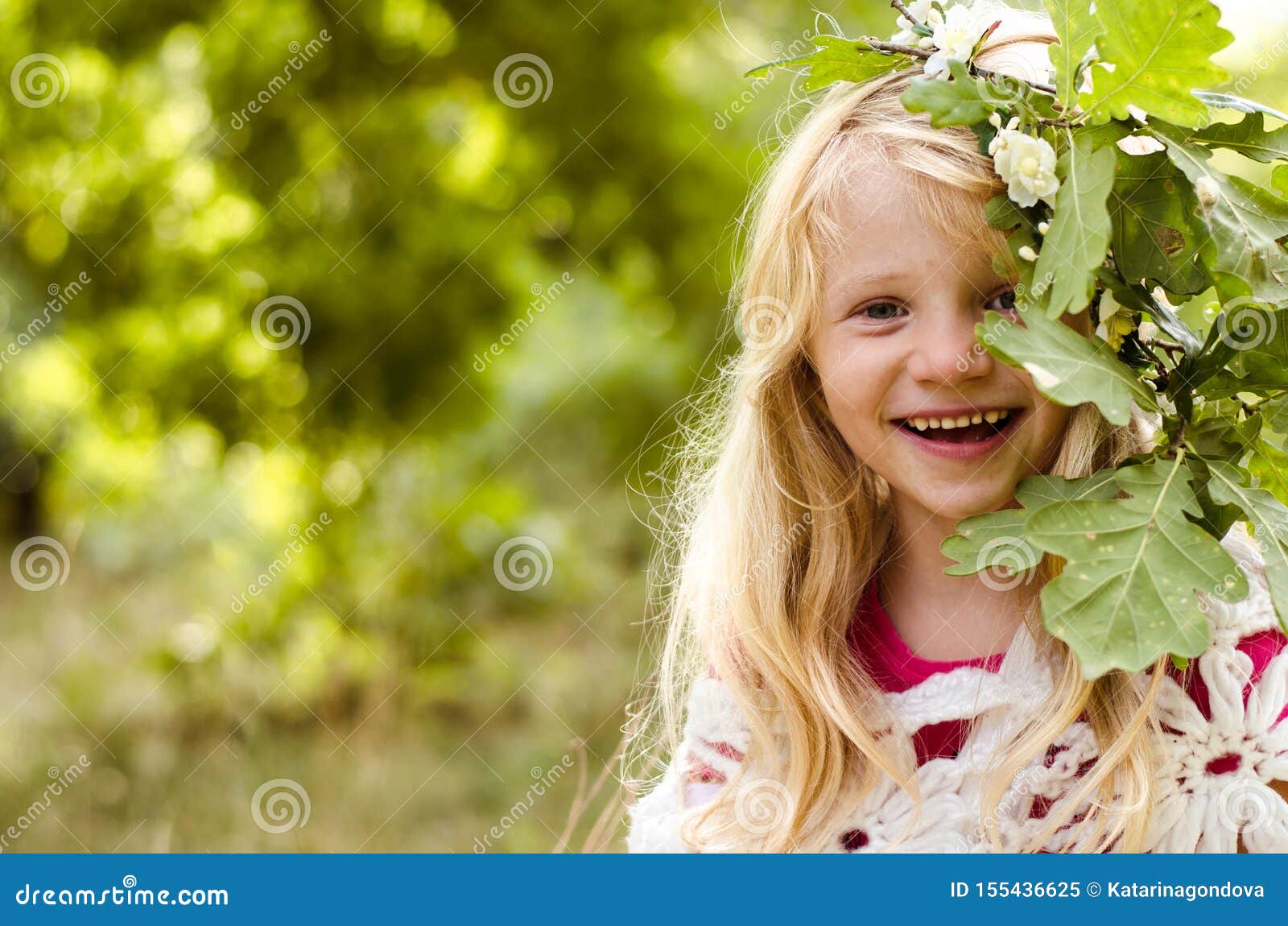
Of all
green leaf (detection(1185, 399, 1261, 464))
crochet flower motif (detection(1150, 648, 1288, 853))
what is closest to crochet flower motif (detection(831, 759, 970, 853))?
crochet flower motif (detection(1150, 648, 1288, 853))

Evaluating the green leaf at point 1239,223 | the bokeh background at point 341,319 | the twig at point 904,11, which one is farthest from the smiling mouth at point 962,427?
the bokeh background at point 341,319

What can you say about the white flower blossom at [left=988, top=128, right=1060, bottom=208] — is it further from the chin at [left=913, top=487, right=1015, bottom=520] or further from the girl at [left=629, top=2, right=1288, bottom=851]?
the chin at [left=913, top=487, right=1015, bottom=520]

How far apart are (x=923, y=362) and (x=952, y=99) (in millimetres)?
369

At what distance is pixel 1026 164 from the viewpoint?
1.33m

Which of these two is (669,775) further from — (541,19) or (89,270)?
(89,270)

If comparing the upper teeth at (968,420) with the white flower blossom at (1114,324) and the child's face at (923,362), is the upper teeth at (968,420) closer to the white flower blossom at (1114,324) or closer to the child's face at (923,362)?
the child's face at (923,362)

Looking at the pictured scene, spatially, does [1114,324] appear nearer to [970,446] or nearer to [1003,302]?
[1003,302]

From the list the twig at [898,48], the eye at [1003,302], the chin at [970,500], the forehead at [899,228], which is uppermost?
the twig at [898,48]

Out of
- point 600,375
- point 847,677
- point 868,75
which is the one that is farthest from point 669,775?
point 600,375

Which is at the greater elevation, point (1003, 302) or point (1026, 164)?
point (1026, 164)

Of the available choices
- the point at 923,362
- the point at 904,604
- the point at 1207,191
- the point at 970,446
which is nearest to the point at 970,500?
the point at 970,446

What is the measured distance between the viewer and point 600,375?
5.62 m

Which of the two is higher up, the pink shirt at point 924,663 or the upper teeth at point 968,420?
the upper teeth at point 968,420

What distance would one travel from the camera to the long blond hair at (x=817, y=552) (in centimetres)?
158
